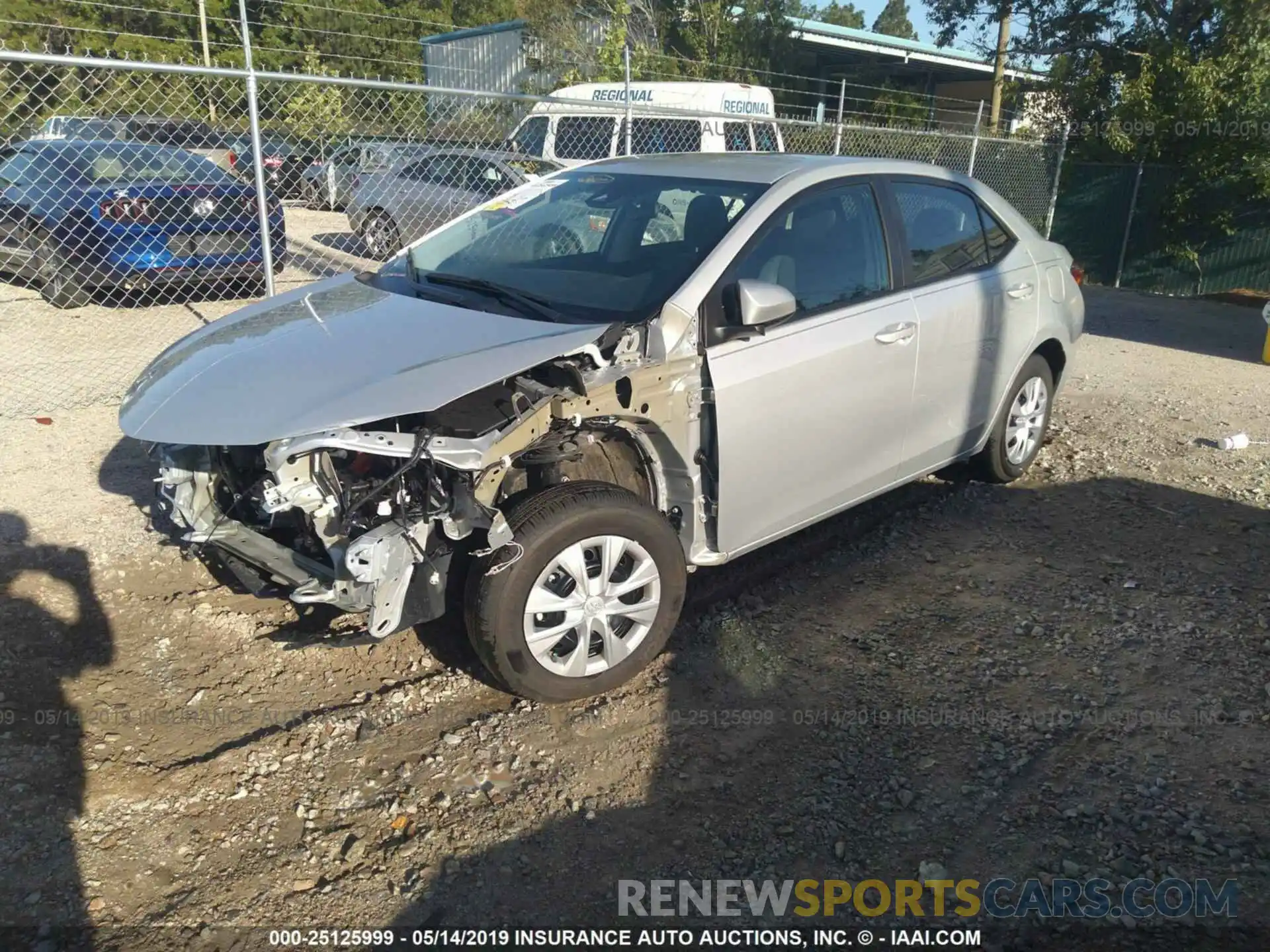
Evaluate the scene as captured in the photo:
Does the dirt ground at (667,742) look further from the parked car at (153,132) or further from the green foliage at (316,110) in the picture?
the green foliage at (316,110)

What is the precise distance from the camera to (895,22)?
2456 inches

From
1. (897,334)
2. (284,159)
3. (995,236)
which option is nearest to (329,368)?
(897,334)

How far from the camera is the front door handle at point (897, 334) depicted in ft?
13.5

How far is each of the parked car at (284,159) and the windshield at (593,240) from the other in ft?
22.3

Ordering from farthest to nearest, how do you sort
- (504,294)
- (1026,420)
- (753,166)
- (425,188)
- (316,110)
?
(316,110) → (425,188) → (1026,420) → (753,166) → (504,294)

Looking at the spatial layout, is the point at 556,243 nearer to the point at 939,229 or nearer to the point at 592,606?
the point at 592,606

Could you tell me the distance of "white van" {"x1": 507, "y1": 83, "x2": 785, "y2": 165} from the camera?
35.2 ft

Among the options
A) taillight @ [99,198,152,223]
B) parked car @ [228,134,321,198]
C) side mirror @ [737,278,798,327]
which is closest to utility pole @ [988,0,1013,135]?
parked car @ [228,134,321,198]

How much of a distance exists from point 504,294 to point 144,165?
6994 mm

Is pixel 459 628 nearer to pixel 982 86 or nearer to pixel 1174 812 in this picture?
pixel 1174 812

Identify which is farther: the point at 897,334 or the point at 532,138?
the point at 532,138

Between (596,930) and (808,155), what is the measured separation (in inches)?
137

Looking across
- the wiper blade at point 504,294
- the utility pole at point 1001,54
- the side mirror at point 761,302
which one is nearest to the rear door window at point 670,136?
the wiper blade at point 504,294

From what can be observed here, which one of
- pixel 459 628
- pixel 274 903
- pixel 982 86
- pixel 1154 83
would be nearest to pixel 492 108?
pixel 1154 83
